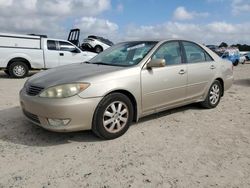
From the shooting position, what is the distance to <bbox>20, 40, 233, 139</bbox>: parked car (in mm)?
3939

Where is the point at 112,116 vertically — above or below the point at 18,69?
below

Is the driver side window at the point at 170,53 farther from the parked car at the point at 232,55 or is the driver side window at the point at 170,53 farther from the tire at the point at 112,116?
the parked car at the point at 232,55

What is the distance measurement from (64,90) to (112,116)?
0.78 metres

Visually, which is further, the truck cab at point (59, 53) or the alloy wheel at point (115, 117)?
the truck cab at point (59, 53)

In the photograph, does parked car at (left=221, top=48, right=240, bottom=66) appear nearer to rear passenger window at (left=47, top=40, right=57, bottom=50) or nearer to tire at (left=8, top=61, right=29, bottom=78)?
rear passenger window at (left=47, top=40, right=57, bottom=50)

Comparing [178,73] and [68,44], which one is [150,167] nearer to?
[178,73]

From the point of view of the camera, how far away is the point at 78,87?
3943 millimetres

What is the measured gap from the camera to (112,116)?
4234 mm

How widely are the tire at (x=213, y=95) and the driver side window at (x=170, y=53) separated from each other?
1.19 meters

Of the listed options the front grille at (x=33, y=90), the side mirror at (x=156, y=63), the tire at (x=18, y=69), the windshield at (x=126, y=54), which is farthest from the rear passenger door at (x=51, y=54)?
the side mirror at (x=156, y=63)

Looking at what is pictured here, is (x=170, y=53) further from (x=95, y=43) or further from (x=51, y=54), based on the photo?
(x=95, y=43)

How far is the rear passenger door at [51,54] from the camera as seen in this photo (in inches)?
483

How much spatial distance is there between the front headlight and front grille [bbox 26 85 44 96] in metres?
0.16

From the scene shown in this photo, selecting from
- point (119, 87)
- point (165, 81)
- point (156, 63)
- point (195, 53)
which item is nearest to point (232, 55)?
point (195, 53)
